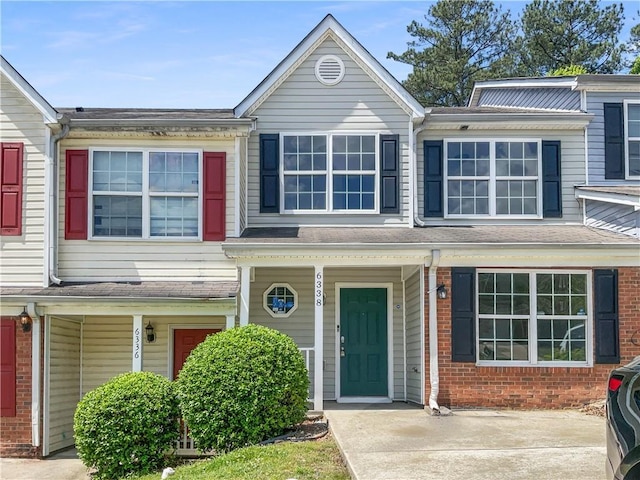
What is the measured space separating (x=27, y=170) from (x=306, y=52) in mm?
5224

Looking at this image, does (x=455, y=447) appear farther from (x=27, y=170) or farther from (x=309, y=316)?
(x=27, y=170)

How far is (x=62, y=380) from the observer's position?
43.9ft

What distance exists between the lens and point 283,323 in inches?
558

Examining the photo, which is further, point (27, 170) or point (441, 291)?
point (27, 170)

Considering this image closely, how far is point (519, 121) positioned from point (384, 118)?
2.41 m

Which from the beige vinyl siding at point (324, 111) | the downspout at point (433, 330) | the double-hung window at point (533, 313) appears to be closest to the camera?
the downspout at point (433, 330)

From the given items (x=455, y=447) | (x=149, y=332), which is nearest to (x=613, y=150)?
(x=455, y=447)

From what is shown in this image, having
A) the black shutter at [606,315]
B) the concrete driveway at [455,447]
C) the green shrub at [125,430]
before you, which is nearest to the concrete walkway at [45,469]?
the concrete driveway at [455,447]

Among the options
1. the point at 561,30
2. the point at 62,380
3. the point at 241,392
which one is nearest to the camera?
the point at 241,392

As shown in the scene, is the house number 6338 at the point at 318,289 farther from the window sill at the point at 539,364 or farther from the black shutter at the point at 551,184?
the black shutter at the point at 551,184

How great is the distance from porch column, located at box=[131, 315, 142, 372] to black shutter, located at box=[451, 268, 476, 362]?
492 centimetres

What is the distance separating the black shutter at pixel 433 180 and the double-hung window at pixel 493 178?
0.15 meters

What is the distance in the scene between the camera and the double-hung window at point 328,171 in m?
14.2

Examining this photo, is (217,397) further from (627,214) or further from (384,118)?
(627,214)
